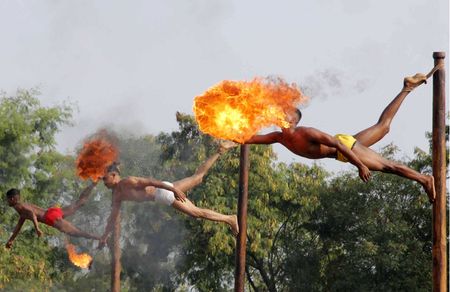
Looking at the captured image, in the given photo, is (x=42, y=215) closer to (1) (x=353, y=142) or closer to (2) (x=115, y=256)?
(2) (x=115, y=256)

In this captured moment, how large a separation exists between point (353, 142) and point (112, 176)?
6597 millimetres

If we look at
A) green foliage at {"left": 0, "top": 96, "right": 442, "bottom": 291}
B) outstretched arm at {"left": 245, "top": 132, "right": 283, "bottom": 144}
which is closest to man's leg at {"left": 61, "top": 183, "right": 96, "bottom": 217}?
outstretched arm at {"left": 245, "top": 132, "right": 283, "bottom": 144}


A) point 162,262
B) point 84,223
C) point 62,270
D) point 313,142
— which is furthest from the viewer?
point 84,223

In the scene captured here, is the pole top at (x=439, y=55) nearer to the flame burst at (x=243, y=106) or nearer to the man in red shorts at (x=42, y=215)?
the flame burst at (x=243, y=106)

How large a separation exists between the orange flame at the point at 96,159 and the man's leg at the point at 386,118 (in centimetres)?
690

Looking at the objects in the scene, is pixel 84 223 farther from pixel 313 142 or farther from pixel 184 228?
pixel 313 142

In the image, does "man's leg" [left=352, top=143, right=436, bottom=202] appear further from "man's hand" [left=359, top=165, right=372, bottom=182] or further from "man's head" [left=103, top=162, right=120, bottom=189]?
"man's head" [left=103, top=162, right=120, bottom=189]

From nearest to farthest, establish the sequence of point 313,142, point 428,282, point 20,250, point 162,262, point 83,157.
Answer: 1. point 313,142
2. point 83,157
3. point 428,282
4. point 20,250
5. point 162,262

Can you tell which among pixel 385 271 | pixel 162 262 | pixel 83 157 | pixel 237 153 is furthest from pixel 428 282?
pixel 83 157

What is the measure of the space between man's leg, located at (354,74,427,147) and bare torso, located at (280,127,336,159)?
0.94 metres

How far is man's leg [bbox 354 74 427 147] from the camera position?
15.0 meters

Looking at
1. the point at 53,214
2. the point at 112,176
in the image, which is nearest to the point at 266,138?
the point at 112,176

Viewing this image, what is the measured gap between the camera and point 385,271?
39719 mm

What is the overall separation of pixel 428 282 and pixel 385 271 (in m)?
1.94
